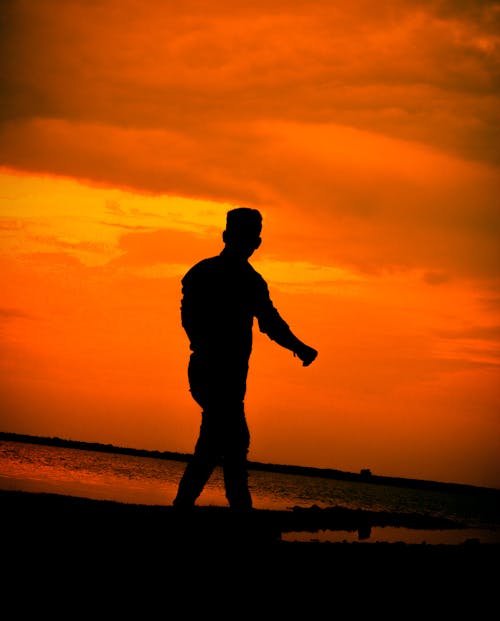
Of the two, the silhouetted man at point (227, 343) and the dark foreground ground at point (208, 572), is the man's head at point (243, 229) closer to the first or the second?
the silhouetted man at point (227, 343)

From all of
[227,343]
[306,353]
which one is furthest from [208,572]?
[306,353]

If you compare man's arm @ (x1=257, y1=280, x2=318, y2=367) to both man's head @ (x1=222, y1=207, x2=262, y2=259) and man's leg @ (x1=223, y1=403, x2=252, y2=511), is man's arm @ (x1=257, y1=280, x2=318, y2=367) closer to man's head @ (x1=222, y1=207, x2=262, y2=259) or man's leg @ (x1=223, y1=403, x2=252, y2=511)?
man's head @ (x1=222, y1=207, x2=262, y2=259)

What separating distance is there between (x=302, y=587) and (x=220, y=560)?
744 mm

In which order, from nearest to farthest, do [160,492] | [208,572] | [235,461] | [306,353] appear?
1. [208,572]
2. [235,461]
3. [306,353]
4. [160,492]

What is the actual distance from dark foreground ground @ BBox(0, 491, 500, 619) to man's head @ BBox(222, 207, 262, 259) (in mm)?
2331

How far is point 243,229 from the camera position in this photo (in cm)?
662

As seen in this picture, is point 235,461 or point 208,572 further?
point 235,461

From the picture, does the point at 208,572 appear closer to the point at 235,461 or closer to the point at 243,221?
the point at 235,461

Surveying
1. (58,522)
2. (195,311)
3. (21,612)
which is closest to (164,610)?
(21,612)

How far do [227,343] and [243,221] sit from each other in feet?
3.55

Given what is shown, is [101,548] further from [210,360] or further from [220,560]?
[210,360]

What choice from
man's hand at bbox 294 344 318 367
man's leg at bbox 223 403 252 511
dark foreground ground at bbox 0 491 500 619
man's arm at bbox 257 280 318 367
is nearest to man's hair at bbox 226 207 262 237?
man's arm at bbox 257 280 318 367

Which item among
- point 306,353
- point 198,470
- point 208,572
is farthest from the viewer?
point 306,353

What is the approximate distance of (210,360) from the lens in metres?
6.43
